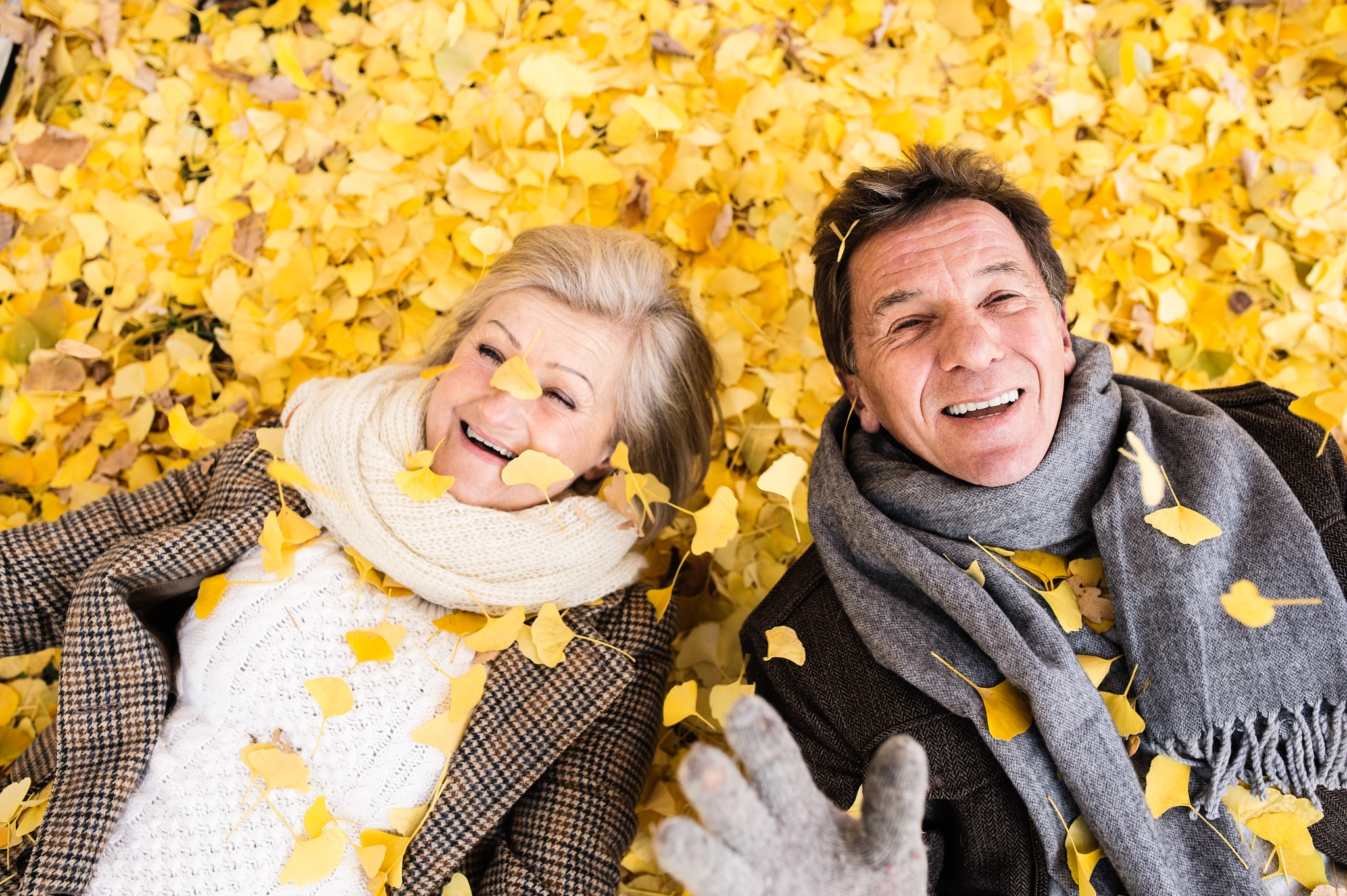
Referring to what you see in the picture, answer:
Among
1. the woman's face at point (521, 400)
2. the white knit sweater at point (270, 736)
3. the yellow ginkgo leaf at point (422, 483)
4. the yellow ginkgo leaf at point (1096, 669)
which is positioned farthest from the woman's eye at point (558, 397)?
the yellow ginkgo leaf at point (1096, 669)

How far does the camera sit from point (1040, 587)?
61.3 inches

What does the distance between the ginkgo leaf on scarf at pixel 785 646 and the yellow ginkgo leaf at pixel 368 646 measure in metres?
0.70

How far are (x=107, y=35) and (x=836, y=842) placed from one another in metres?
2.80

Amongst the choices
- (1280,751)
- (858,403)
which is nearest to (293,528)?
(858,403)

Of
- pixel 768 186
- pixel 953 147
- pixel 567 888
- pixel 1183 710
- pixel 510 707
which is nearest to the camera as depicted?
pixel 1183 710

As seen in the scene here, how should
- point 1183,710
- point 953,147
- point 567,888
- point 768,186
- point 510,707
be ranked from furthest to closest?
point 768,186, point 953,147, point 510,707, point 567,888, point 1183,710

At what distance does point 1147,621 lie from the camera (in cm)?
145

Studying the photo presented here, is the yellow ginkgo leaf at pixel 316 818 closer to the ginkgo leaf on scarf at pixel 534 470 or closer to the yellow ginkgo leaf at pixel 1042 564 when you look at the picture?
the ginkgo leaf on scarf at pixel 534 470

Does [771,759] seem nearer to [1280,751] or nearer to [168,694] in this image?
[1280,751]

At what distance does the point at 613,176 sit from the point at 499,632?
1274 mm

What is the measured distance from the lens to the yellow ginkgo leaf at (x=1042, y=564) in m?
1.58

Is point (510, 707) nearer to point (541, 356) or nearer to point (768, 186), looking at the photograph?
point (541, 356)

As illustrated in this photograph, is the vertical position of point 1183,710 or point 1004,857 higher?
point 1183,710

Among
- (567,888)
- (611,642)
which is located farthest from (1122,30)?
(567,888)
